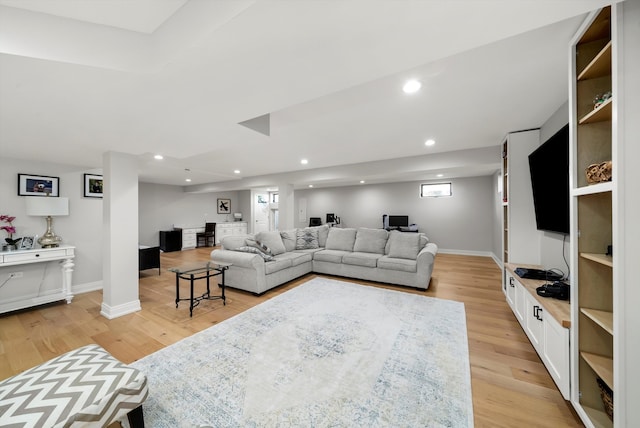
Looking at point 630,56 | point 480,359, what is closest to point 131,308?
point 480,359

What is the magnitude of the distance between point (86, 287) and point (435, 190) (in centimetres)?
856

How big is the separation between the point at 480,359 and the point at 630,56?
229 centimetres

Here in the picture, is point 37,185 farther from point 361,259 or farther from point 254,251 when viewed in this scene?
point 361,259

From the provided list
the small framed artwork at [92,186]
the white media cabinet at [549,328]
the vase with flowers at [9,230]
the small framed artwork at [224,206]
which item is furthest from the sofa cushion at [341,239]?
the small framed artwork at [224,206]

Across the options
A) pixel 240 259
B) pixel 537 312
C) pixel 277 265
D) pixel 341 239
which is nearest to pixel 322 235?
pixel 341 239

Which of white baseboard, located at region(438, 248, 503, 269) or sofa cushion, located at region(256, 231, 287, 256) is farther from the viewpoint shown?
white baseboard, located at region(438, 248, 503, 269)

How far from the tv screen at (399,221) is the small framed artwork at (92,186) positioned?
23.7ft

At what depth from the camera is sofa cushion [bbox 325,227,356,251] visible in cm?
511

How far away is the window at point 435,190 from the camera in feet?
23.3

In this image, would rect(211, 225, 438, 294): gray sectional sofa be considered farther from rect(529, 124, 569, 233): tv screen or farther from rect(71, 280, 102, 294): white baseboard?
rect(71, 280, 102, 294): white baseboard

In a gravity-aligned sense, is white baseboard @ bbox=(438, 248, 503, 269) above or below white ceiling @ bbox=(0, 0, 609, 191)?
below

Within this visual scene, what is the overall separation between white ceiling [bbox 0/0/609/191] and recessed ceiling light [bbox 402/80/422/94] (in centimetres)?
8

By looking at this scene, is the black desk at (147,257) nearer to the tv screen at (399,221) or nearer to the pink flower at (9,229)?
the pink flower at (9,229)

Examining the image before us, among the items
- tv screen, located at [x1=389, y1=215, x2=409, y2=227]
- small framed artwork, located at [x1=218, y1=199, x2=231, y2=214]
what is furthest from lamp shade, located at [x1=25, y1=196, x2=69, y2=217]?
tv screen, located at [x1=389, y1=215, x2=409, y2=227]
